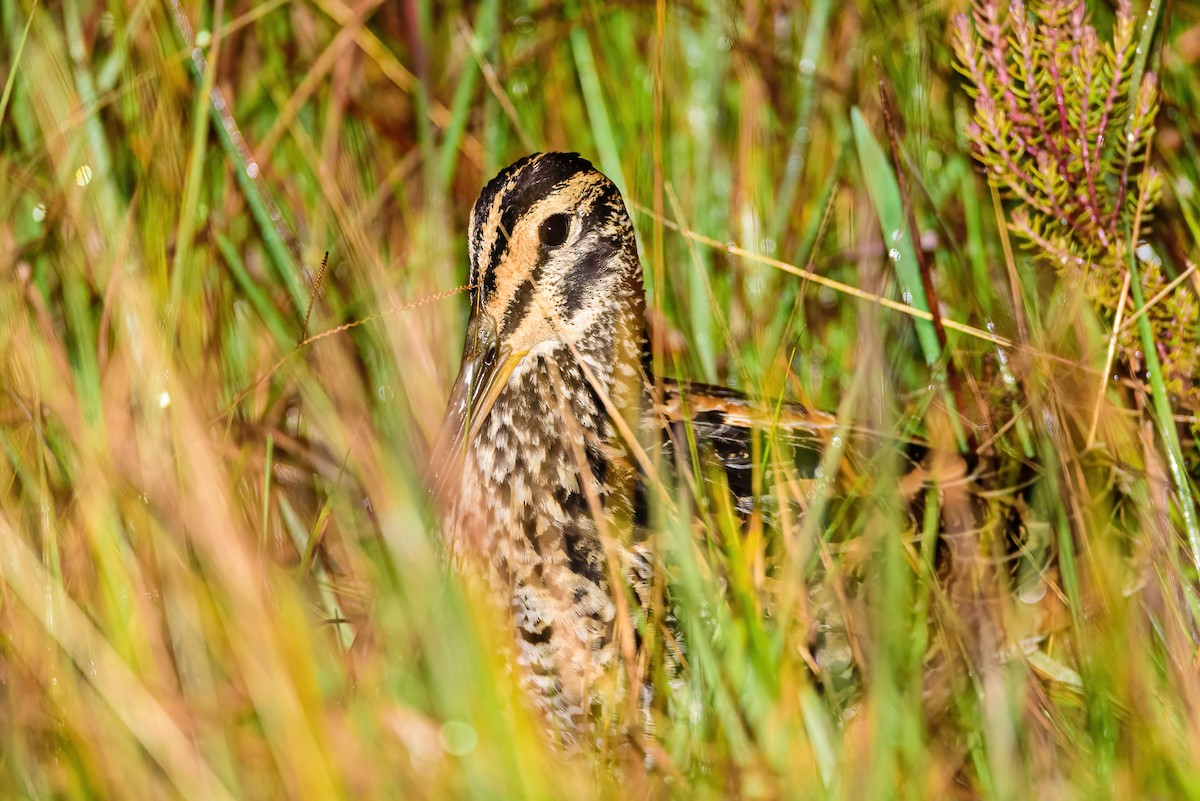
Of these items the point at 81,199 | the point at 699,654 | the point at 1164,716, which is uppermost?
the point at 81,199

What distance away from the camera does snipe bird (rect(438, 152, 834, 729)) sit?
194cm

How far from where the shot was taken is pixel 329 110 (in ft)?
9.09

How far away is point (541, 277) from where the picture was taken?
207cm

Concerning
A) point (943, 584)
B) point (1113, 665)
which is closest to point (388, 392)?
point (943, 584)

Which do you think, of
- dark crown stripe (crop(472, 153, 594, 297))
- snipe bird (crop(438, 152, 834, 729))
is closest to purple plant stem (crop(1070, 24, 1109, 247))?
snipe bird (crop(438, 152, 834, 729))

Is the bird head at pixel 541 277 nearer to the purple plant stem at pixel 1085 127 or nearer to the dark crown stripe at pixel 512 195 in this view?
the dark crown stripe at pixel 512 195

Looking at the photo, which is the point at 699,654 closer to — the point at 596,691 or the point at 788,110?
the point at 596,691

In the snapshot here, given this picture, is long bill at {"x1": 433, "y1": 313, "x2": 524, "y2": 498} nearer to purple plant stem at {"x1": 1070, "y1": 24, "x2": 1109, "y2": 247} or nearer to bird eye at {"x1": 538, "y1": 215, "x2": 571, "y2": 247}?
bird eye at {"x1": 538, "y1": 215, "x2": 571, "y2": 247}

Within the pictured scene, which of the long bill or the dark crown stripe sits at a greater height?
the dark crown stripe

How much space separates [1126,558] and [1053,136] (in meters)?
0.72

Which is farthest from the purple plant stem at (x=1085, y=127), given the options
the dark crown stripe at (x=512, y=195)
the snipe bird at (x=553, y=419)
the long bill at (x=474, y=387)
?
the long bill at (x=474, y=387)

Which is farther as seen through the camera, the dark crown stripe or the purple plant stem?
the purple plant stem

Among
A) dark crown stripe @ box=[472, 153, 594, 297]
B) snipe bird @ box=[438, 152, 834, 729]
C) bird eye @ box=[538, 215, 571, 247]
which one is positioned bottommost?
snipe bird @ box=[438, 152, 834, 729]

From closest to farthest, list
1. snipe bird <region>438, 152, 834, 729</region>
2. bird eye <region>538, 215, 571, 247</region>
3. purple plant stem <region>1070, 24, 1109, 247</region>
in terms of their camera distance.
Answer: snipe bird <region>438, 152, 834, 729</region>
bird eye <region>538, 215, 571, 247</region>
purple plant stem <region>1070, 24, 1109, 247</region>
